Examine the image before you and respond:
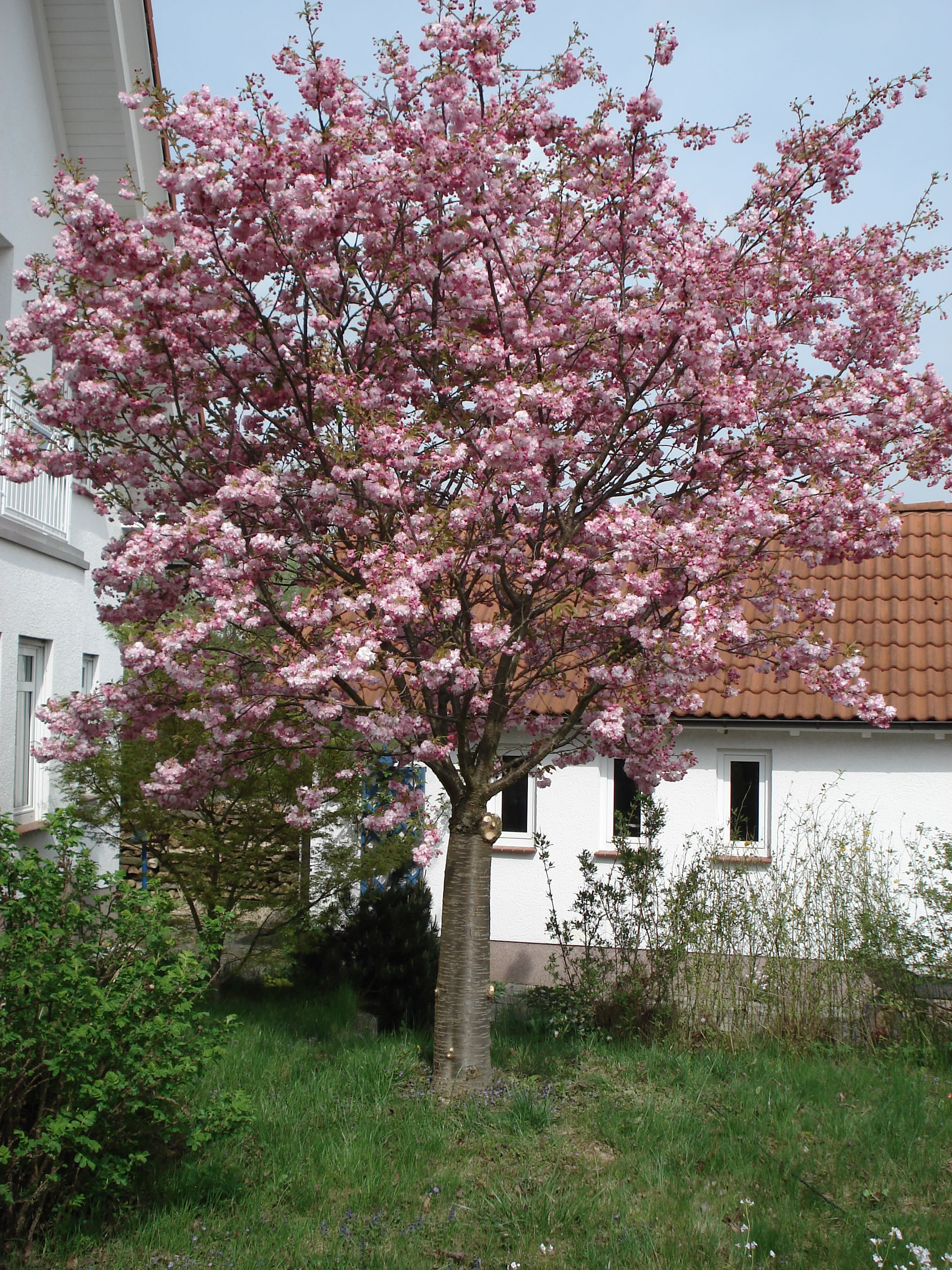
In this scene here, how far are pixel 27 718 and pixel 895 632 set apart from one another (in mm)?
10181

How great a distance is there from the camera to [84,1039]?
4.53 meters

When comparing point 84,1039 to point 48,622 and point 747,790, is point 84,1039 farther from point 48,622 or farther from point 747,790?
point 747,790

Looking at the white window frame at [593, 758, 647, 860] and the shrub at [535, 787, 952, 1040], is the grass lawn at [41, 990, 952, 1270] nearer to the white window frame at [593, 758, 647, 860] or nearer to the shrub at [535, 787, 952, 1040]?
the shrub at [535, 787, 952, 1040]

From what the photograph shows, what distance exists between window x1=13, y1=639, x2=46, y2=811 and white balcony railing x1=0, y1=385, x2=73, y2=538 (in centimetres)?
136

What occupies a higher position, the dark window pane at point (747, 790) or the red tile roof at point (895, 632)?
the red tile roof at point (895, 632)

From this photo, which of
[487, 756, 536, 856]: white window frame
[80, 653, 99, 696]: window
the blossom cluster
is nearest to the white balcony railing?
[80, 653, 99, 696]: window

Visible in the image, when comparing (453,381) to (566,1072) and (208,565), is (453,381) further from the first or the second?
(566,1072)

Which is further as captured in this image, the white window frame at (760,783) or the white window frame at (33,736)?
the white window frame at (760,783)

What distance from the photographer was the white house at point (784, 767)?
12.8 m

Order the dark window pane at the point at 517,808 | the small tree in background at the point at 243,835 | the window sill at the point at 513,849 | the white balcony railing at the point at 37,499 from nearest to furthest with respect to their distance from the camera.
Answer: the small tree in background at the point at 243,835, the white balcony railing at the point at 37,499, the window sill at the point at 513,849, the dark window pane at the point at 517,808

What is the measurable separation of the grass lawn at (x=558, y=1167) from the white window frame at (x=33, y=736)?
5655mm

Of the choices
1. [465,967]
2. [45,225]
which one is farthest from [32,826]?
[465,967]

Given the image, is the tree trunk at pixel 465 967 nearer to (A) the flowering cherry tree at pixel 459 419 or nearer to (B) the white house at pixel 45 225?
(A) the flowering cherry tree at pixel 459 419

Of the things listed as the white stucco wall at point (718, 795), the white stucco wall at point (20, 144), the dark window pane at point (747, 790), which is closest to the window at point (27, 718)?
the white stucco wall at point (20, 144)
